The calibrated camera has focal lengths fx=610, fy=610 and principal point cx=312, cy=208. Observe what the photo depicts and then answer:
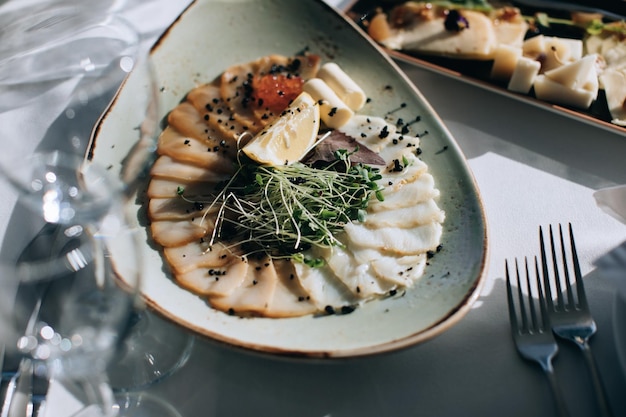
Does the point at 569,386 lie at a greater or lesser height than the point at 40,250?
greater

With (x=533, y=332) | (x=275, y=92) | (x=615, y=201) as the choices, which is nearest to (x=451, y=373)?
(x=533, y=332)

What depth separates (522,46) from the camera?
2.55m

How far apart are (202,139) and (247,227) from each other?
443mm

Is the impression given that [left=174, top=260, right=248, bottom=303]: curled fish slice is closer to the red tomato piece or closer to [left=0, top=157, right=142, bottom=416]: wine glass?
[left=0, top=157, right=142, bottom=416]: wine glass

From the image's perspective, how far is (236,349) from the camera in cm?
155

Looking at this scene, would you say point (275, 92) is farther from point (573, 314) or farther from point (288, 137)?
point (573, 314)

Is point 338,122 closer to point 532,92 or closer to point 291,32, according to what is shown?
point 291,32

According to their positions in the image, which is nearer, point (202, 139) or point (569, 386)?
point (569, 386)

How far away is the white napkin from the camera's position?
1.78 metres

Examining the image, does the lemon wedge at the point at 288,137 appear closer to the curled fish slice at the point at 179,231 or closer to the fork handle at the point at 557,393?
the curled fish slice at the point at 179,231

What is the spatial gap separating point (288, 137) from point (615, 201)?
1.03 m

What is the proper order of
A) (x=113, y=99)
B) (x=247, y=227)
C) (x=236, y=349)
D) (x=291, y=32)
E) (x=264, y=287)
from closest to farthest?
(x=236, y=349), (x=264, y=287), (x=247, y=227), (x=113, y=99), (x=291, y=32)

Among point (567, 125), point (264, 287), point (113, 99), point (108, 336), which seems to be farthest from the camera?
point (567, 125)

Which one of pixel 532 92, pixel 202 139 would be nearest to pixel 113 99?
pixel 202 139
